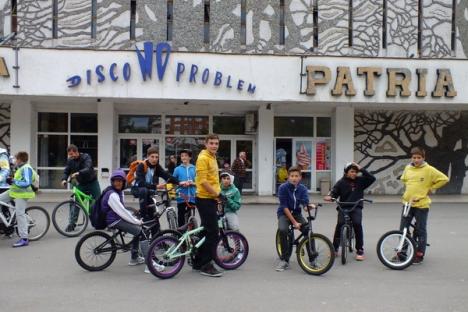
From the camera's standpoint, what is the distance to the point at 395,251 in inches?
291

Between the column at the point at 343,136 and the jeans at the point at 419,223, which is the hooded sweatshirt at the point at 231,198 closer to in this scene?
the jeans at the point at 419,223

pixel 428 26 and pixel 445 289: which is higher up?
pixel 428 26

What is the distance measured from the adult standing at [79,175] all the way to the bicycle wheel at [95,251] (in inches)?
117

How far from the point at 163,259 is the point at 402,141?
15505mm

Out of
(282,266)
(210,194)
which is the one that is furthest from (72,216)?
(282,266)

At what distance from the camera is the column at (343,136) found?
753 inches

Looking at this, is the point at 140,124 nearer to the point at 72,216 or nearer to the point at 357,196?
the point at 72,216

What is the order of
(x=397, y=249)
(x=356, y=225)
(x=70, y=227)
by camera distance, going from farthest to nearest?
(x=70, y=227), (x=356, y=225), (x=397, y=249)

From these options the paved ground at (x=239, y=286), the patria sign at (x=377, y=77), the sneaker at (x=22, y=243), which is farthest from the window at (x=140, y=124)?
the paved ground at (x=239, y=286)

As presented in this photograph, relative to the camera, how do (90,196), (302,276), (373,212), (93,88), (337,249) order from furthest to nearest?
(93,88) → (373,212) → (90,196) → (337,249) → (302,276)

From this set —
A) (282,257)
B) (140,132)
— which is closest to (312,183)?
(140,132)

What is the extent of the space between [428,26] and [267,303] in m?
18.0

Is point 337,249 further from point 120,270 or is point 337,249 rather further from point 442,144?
point 442,144

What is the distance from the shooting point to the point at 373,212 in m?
14.2
